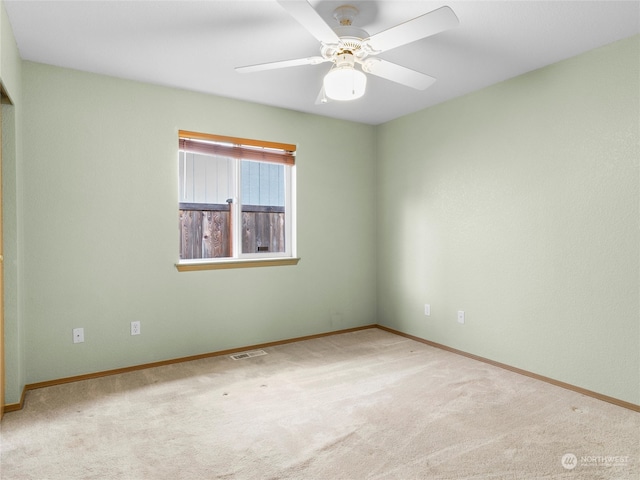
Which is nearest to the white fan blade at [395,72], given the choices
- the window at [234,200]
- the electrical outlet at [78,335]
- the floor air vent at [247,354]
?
the window at [234,200]

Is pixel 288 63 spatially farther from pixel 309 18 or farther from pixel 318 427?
pixel 318 427

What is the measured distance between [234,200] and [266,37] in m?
1.64

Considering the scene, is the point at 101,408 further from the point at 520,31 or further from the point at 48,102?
the point at 520,31

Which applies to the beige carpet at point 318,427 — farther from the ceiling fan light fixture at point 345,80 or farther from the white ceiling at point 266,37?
the white ceiling at point 266,37

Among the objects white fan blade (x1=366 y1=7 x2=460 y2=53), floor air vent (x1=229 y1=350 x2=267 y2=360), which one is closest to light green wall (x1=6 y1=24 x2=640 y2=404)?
floor air vent (x1=229 y1=350 x2=267 y2=360)

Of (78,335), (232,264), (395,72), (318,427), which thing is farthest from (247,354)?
(395,72)

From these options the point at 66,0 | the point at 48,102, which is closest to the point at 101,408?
the point at 48,102

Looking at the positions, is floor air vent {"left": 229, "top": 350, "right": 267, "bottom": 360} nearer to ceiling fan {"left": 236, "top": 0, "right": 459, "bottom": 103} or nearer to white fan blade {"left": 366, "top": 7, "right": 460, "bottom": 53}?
ceiling fan {"left": 236, "top": 0, "right": 459, "bottom": 103}

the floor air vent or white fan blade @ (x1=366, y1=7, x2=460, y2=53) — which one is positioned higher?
white fan blade @ (x1=366, y1=7, x2=460, y2=53)

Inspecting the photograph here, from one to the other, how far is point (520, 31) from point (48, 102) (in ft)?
10.4

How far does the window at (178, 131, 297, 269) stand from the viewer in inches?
141

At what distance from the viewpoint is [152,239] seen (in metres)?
3.26

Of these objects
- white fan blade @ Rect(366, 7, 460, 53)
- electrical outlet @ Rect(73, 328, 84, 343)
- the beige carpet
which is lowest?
the beige carpet

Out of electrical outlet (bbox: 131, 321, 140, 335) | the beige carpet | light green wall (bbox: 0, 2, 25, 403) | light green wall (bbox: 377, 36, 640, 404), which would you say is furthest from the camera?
electrical outlet (bbox: 131, 321, 140, 335)
